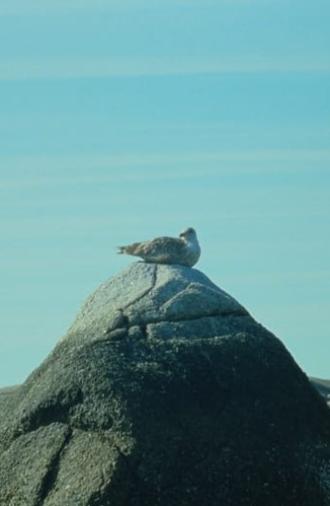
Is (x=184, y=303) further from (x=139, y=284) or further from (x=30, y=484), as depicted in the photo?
(x=30, y=484)

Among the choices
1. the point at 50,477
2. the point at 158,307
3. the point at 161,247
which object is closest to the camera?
the point at 50,477

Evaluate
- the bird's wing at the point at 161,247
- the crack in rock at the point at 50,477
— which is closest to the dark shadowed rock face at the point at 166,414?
the crack in rock at the point at 50,477

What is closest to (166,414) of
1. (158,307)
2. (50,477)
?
(50,477)

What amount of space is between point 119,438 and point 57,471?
2.37ft

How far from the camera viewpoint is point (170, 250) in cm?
2400

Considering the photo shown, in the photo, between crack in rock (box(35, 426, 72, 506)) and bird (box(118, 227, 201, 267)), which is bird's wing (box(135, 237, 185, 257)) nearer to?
bird (box(118, 227, 201, 267))

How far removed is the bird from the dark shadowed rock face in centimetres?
73

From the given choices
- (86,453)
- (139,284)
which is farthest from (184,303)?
(86,453)

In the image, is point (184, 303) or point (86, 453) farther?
point (184, 303)

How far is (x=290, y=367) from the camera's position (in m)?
22.8

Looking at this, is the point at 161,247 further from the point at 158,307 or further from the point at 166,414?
the point at 166,414

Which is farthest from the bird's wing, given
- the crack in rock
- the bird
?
the crack in rock

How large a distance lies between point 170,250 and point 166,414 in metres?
2.99

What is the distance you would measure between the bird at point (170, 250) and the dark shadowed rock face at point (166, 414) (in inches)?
28.9
